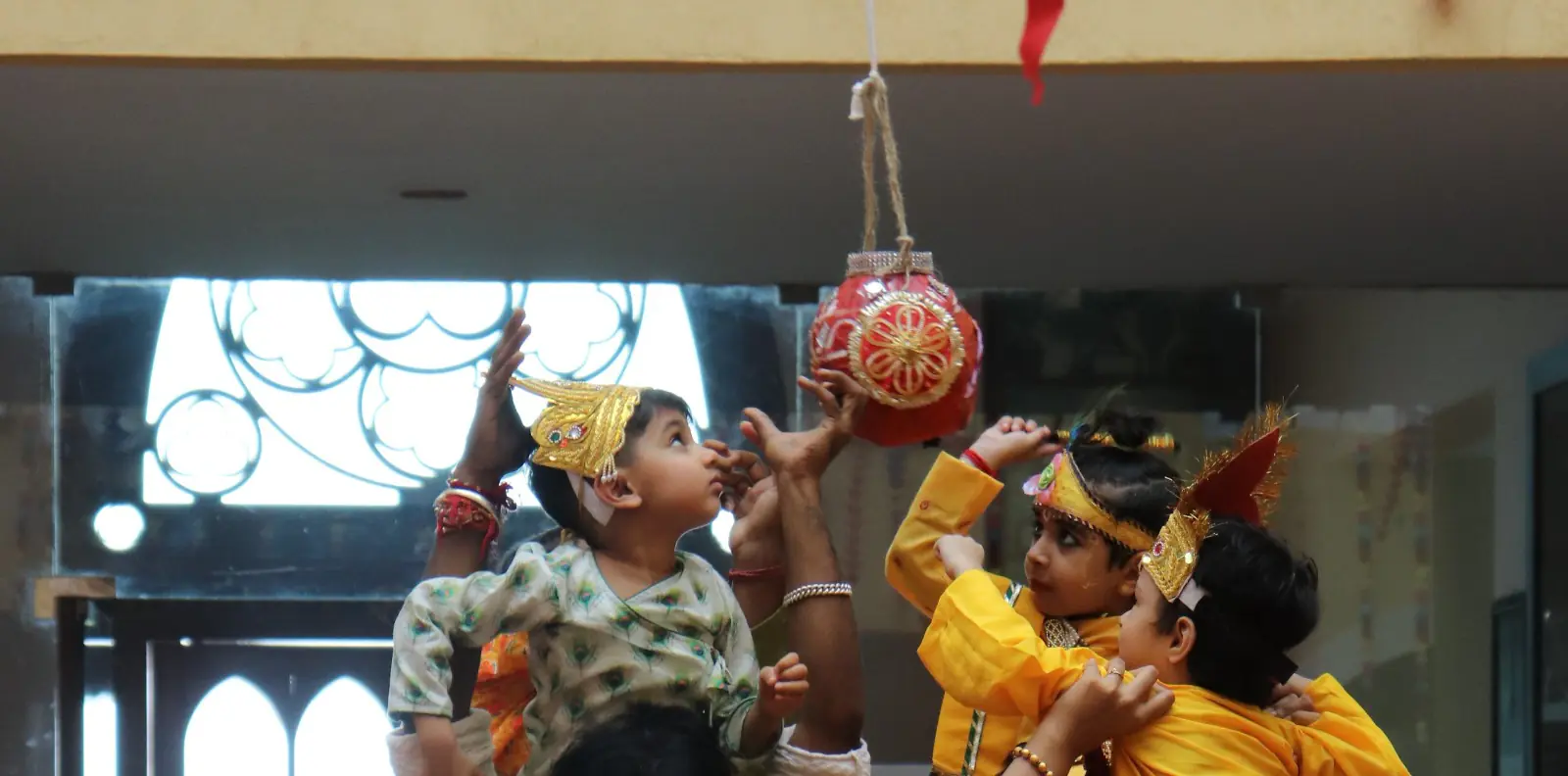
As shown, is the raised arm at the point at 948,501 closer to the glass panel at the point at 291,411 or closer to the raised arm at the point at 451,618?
the raised arm at the point at 451,618

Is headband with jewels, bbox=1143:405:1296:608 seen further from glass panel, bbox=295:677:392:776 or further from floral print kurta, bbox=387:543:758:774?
glass panel, bbox=295:677:392:776

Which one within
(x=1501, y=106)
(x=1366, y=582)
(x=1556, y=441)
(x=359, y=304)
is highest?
(x=1501, y=106)

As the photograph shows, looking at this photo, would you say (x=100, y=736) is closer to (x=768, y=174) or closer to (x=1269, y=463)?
(x=768, y=174)

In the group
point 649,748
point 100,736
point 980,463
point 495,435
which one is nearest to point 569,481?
point 495,435

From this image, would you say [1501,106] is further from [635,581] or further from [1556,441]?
[635,581]

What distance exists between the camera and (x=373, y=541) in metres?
5.36

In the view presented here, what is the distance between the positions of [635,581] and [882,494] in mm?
2539

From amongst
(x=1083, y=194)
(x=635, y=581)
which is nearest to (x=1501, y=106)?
(x=1083, y=194)

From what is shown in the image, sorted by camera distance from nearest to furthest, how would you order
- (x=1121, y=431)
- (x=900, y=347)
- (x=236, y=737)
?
(x=900, y=347), (x=1121, y=431), (x=236, y=737)

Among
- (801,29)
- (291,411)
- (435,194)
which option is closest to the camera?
(801,29)

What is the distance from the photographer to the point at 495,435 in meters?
3.06

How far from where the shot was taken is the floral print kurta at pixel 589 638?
2775mm

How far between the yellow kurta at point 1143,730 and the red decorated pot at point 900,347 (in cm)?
27

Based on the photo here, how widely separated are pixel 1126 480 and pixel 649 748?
2.59ft
